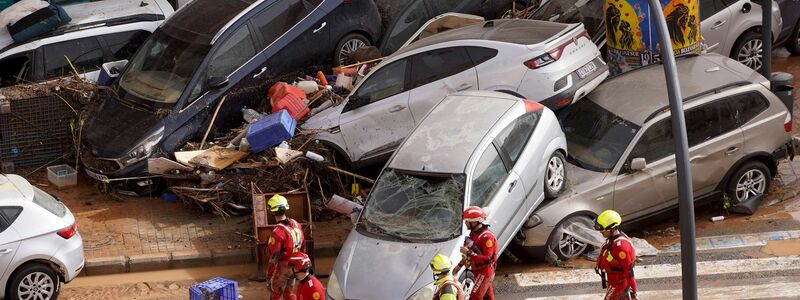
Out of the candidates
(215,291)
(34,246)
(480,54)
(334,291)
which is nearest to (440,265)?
(334,291)

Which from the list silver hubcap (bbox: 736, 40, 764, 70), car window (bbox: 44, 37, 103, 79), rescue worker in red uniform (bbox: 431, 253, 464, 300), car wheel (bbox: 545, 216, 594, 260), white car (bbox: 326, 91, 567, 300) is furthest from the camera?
silver hubcap (bbox: 736, 40, 764, 70)

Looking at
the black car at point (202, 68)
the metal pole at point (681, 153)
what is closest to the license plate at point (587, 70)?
the black car at point (202, 68)

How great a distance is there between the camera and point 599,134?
54.6 feet

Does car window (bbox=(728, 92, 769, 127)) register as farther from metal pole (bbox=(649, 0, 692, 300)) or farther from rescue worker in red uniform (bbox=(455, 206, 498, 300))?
rescue worker in red uniform (bbox=(455, 206, 498, 300))

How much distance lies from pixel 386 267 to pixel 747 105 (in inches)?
215

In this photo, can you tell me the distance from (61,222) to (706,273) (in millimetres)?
7105

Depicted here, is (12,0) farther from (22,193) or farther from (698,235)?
(698,235)

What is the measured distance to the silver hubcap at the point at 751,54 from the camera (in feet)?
65.3

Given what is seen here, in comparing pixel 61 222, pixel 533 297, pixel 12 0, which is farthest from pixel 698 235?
pixel 12 0

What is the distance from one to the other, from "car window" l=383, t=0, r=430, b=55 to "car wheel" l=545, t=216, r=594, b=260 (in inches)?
196

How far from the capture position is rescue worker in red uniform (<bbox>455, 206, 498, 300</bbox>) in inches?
546

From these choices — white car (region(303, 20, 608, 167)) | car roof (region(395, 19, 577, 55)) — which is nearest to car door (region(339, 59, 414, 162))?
white car (region(303, 20, 608, 167))

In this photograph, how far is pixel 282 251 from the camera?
14453 mm

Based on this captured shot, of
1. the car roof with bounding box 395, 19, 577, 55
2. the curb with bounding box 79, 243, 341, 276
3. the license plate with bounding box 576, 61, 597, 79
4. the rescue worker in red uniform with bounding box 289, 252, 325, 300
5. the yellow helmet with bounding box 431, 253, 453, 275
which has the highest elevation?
the car roof with bounding box 395, 19, 577, 55
